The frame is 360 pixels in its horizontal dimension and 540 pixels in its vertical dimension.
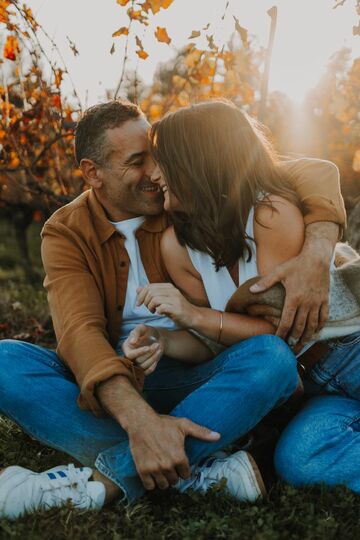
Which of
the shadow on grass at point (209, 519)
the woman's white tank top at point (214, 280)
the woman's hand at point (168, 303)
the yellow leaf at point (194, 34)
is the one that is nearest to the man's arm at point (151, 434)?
the shadow on grass at point (209, 519)

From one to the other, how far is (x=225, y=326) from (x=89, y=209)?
2.92ft

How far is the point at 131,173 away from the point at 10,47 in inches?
53.1

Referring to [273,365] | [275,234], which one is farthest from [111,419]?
[275,234]

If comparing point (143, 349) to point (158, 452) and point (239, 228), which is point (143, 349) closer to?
point (158, 452)

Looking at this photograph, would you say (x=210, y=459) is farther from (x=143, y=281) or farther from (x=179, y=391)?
(x=143, y=281)

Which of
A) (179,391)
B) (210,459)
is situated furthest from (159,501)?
(179,391)

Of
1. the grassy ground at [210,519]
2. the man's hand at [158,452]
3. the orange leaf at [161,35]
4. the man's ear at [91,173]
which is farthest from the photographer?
the orange leaf at [161,35]

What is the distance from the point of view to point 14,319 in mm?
5543

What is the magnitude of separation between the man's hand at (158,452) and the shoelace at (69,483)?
0.23m

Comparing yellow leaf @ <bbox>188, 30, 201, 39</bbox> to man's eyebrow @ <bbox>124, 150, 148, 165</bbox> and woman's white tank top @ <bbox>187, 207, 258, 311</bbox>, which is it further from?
woman's white tank top @ <bbox>187, 207, 258, 311</bbox>

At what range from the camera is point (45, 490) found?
2457 mm

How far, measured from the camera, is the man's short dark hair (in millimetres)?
3199

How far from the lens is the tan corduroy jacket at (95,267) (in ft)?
8.58

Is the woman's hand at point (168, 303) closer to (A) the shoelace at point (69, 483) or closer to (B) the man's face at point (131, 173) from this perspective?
(B) the man's face at point (131, 173)
